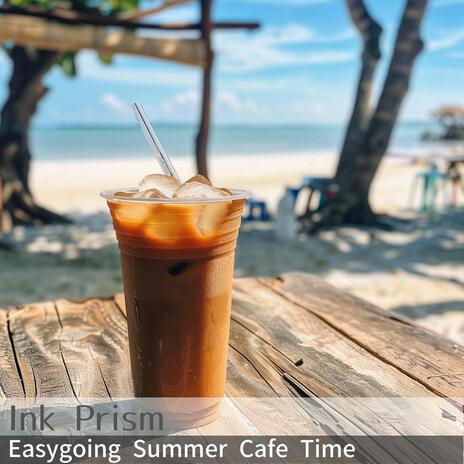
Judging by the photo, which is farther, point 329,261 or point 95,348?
point 329,261

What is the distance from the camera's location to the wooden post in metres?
5.62

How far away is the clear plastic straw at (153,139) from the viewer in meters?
1.33

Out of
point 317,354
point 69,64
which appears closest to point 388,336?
point 317,354

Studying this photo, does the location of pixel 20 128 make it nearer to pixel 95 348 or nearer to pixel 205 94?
pixel 205 94

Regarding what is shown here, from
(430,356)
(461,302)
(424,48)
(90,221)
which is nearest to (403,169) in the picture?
(424,48)

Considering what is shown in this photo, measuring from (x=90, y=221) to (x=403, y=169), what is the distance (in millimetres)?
12557

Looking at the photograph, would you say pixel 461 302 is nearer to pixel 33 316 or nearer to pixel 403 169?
pixel 33 316

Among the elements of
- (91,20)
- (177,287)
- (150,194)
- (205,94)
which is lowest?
(177,287)

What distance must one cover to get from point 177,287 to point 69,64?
9.76 m

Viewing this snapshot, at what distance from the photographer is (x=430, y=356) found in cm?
160

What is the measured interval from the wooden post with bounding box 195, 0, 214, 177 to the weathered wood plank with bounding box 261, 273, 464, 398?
378 centimetres

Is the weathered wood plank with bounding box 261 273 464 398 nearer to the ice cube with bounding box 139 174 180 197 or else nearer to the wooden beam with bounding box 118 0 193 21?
the ice cube with bounding box 139 174 180 197

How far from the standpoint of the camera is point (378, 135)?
8039 mm

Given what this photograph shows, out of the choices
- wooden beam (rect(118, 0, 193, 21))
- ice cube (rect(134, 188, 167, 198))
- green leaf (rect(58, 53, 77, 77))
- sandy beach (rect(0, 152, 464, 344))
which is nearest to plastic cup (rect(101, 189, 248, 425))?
ice cube (rect(134, 188, 167, 198))
